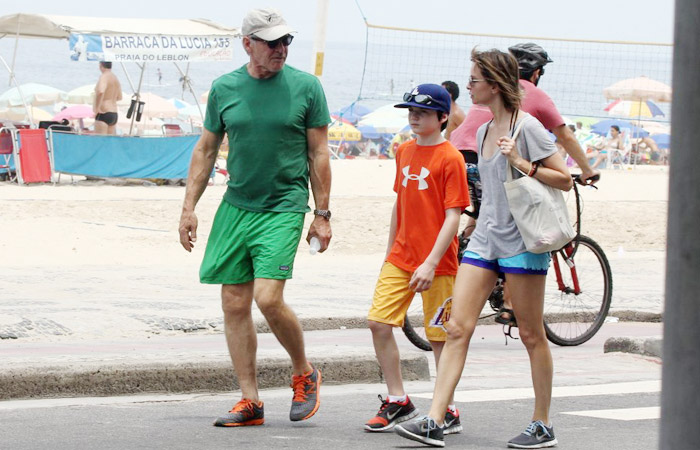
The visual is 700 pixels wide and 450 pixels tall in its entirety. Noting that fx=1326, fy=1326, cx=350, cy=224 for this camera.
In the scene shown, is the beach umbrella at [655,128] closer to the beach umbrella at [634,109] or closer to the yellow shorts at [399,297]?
the beach umbrella at [634,109]

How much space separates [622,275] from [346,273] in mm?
2954

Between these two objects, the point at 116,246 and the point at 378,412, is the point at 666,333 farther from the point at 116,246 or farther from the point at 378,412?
the point at 116,246

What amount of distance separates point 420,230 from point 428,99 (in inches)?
24.0

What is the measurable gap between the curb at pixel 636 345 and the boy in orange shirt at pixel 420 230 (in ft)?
10.1

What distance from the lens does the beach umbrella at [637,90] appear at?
44188mm

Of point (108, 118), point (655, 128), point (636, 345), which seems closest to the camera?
point (636, 345)

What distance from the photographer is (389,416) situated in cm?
621

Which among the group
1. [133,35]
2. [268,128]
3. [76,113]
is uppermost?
[76,113]

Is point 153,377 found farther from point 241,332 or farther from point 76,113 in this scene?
point 76,113

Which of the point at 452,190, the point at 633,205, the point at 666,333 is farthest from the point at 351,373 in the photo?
the point at 633,205

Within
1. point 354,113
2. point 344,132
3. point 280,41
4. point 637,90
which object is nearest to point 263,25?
point 280,41

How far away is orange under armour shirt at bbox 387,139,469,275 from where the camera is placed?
20.0 feet

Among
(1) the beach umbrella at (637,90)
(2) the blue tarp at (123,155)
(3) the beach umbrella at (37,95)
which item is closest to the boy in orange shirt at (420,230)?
(2) the blue tarp at (123,155)

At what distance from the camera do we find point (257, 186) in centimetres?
623
